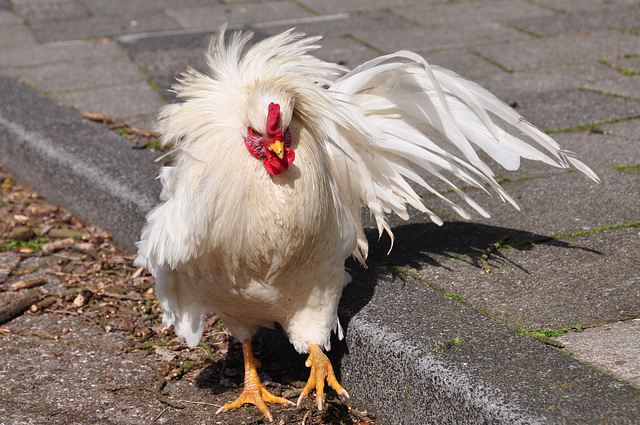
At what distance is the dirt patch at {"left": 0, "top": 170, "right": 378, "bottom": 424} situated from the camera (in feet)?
10.4

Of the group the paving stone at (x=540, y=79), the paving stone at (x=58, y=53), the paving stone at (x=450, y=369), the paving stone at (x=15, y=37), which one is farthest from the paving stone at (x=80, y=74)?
the paving stone at (x=450, y=369)

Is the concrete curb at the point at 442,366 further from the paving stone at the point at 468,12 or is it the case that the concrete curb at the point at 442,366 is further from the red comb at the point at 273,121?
the paving stone at the point at 468,12

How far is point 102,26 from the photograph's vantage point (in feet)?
26.0

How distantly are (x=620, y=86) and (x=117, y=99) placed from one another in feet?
13.4

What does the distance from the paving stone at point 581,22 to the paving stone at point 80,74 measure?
3.98m

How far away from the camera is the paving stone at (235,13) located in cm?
799

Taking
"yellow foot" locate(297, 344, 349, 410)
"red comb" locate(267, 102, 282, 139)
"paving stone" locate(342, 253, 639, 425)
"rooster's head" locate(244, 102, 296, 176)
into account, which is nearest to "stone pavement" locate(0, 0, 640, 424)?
"paving stone" locate(342, 253, 639, 425)

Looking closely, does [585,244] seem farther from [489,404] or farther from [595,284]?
[489,404]

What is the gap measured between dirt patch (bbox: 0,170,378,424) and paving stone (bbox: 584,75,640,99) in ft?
11.9

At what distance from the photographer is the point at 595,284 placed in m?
3.21

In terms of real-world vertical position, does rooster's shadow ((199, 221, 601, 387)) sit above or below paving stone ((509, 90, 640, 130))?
below

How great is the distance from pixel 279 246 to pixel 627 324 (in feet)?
4.63

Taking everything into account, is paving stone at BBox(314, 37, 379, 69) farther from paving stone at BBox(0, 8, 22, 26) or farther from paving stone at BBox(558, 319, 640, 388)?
paving stone at BBox(558, 319, 640, 388)

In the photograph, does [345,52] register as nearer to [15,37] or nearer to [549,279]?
[15,37]
